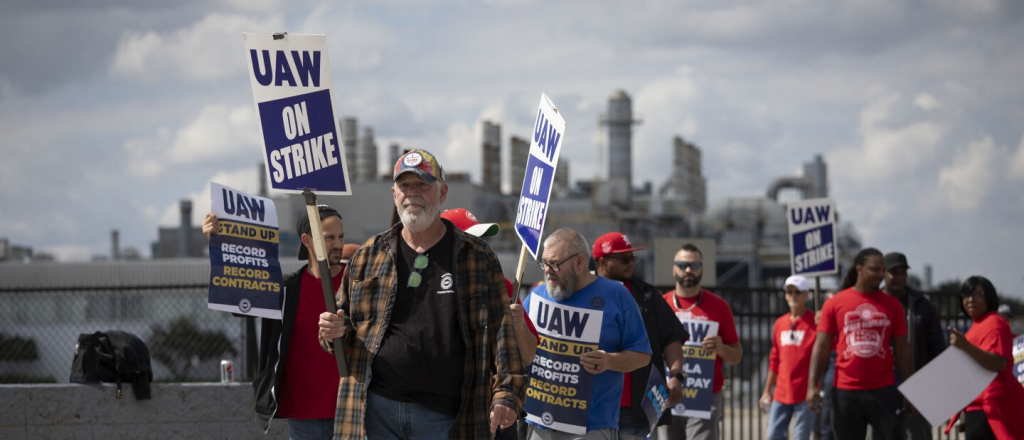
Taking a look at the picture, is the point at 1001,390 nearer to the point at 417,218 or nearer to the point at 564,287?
the point at 564,287

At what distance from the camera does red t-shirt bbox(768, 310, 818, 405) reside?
966cm

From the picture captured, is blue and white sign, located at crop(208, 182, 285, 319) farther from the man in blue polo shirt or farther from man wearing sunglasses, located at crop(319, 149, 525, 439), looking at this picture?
man wearing sunglasses, located at crop(319, 149, 525, 439)

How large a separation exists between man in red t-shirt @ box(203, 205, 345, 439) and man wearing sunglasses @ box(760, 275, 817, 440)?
5.16 metres

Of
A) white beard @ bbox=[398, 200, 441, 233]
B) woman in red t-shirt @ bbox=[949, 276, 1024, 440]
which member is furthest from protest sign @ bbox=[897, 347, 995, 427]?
white beard @ bbox=[398, 200, 441, 233]

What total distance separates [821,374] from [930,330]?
1.55 meters

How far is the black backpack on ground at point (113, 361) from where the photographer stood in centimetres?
825

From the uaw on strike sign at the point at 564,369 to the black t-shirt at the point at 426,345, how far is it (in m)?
1.51

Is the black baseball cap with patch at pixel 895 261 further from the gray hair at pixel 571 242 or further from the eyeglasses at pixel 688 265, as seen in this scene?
the gray hair at pixel 571 242

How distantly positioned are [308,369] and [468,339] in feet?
4.98

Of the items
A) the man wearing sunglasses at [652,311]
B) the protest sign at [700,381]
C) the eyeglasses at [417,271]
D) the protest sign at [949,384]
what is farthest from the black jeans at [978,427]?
the eyeglasses at [417,271]

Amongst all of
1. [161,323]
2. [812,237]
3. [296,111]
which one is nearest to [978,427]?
[812,237]

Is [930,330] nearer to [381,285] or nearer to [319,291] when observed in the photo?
[319,291]

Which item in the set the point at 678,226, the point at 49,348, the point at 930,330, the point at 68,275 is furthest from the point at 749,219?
the point at 930,330

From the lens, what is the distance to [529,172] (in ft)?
18.5
